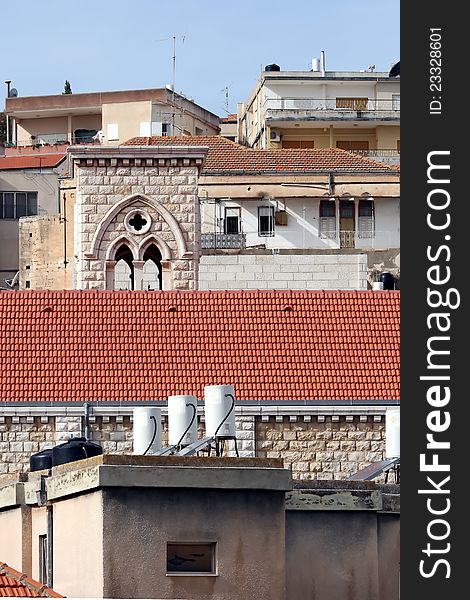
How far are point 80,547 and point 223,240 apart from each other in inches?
1810

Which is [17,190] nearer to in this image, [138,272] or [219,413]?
[138,272]

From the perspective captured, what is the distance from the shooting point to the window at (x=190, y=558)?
69.6ft

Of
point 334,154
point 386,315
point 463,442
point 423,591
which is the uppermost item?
point 334,154

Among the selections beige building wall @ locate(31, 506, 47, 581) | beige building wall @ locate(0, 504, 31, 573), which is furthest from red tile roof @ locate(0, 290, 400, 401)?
beige building wall @ locate(31, 506, 47, 581)

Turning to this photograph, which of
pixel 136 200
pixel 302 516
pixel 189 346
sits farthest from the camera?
pixel 136 200

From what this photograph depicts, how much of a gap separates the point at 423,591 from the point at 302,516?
5421 millimetres

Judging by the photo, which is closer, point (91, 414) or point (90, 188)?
point (91, 414)

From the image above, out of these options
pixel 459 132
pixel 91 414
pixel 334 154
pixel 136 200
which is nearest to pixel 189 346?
pixel 91 414

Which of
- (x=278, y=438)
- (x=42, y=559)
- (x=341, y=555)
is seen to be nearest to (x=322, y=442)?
(x=278, y=438)

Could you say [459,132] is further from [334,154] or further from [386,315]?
[334,154]

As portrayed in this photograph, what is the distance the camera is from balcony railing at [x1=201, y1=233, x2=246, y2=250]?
6594cm

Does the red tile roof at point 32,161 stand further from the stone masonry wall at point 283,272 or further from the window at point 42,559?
the window at point 42,559

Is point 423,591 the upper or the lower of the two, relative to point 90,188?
lower

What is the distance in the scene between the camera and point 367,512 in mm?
23297
